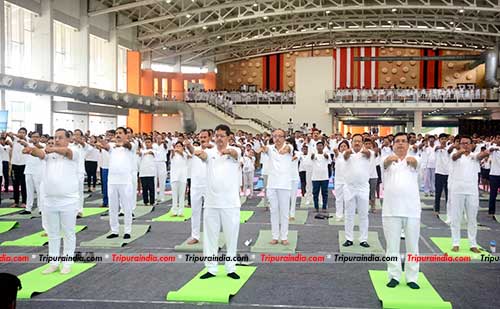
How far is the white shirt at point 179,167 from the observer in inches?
456

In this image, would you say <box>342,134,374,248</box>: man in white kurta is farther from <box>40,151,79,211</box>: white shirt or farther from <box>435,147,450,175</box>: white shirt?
<box>40,151,79,211</box>: white shirt

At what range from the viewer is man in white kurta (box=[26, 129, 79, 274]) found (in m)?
6.89

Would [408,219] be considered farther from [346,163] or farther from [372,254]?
[346,163]

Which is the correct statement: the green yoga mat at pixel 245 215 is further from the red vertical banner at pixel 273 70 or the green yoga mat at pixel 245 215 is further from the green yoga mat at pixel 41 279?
the red vertical banner at pixel 273 70

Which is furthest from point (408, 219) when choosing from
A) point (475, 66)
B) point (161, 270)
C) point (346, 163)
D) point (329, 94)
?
point (475, 66)

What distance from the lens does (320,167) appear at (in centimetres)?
1209

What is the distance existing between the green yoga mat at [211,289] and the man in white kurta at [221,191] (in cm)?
27

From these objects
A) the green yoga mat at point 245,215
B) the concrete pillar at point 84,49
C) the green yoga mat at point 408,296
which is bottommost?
the green yoga mat at point 408,296

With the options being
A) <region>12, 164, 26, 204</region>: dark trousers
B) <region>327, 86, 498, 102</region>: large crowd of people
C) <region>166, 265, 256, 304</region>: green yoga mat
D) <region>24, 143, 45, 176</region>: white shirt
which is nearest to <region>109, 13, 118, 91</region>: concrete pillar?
<region>327, 86, 498, 102</region>: large crowd of people

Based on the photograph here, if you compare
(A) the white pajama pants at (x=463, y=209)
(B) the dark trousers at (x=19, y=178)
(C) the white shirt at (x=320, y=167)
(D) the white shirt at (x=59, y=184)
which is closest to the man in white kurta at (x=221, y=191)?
(D) the white shirt at (x=59, y=184)

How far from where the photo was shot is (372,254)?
8.07 m

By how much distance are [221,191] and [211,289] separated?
1167 mm

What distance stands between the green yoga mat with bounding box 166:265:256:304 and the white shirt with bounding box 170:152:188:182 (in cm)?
483

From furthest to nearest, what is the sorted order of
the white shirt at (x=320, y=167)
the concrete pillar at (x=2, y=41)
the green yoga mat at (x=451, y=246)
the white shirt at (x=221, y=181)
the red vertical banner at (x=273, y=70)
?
the red vertical banner at (x=273, y=70)
the concrete pillar at (x=2, y=41)
the white shirt at (x=320, y=167)
the green yoga mat at (x=451, y=246)
the white shirt at (x=221, y=181)
